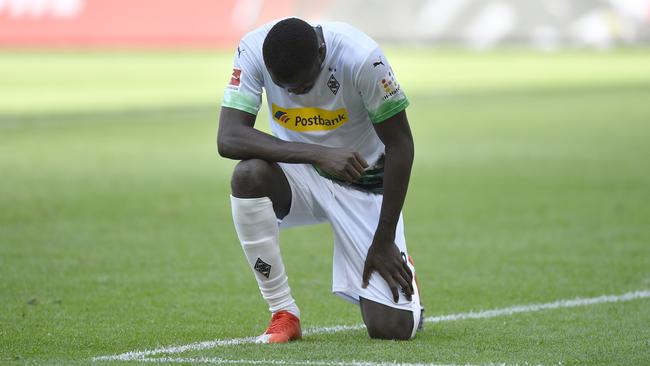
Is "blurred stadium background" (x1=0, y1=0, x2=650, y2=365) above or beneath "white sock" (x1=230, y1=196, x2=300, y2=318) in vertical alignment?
beneath

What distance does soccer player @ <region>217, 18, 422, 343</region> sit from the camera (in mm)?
6348

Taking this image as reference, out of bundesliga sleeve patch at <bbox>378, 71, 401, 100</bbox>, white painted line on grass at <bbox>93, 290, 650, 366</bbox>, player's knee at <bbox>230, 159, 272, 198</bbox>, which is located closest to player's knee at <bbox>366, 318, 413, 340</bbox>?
white painted line on grass at <bbox>93, 290, 650, 366</bbox>

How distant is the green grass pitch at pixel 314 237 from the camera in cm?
653

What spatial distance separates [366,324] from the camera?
22.0 feet

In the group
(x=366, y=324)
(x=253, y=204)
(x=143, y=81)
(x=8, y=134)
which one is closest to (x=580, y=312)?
(x=366, y=324)

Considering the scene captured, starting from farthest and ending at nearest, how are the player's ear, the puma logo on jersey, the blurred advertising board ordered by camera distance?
the blurred advertising board, the puma logo on jersey, the player's ear

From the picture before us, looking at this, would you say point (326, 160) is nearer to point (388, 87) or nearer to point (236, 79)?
point (388, 87)

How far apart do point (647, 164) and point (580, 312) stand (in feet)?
27.9

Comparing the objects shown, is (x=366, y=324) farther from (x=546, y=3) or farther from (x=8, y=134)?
(x=546, y=3)

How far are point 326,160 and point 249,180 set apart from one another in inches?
16.8

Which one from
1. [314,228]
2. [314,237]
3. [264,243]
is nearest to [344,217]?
[264,243]

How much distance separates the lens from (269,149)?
646 centimetres

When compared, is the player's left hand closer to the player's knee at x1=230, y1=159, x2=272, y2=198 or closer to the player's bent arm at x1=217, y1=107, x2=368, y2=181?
the player's bent arm at x1=217, y1=107, x2=368, y2=181

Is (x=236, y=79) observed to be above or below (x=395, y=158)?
above
